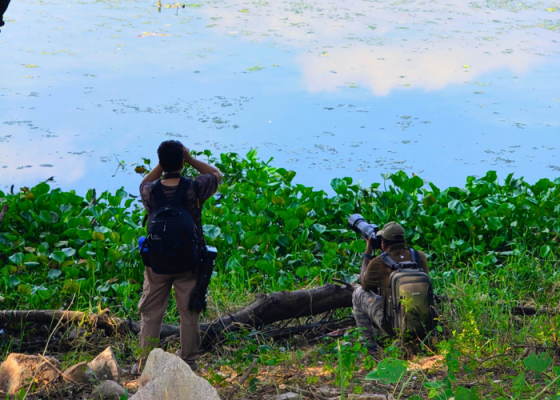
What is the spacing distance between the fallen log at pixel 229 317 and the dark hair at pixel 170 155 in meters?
1.18

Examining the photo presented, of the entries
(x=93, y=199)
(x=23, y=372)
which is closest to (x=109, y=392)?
(x=23, y=372)

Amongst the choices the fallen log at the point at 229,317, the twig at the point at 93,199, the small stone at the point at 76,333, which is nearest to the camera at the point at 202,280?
the fallen log at the point at 229,317

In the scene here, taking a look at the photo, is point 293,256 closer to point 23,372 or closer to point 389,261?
point 389,261

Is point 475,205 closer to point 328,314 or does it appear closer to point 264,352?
point 328,314

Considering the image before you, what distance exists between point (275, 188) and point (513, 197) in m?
2.39

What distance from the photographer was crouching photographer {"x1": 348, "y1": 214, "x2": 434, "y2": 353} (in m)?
4.16

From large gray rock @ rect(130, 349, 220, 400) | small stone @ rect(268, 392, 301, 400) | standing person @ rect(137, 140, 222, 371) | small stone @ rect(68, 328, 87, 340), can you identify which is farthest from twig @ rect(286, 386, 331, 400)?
small stone @ rect(68, 328, 87, 340)

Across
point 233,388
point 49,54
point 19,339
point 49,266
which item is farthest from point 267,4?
point 233,388

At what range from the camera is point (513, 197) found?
683 centimetres

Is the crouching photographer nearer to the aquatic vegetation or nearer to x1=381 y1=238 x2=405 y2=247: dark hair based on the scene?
x1=381 y1=238 x2=405 y2=247: dark hair

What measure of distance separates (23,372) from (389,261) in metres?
2.21

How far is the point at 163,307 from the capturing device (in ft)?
14.2

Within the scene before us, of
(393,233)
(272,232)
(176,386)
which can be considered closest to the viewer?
(176,386)

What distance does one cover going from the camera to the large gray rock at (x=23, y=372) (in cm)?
328
